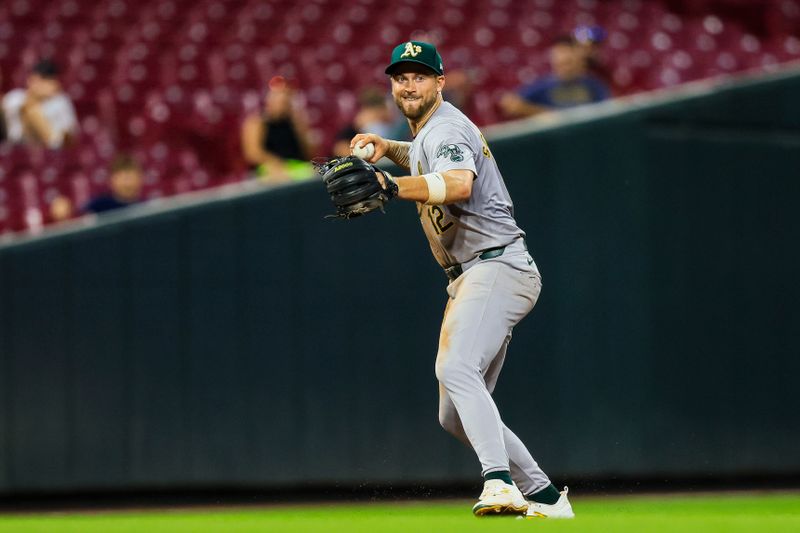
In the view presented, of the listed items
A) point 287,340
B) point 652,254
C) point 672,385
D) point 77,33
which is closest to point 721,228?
point 652,254

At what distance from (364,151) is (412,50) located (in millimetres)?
438

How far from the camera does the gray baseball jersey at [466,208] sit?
4020 millimetres

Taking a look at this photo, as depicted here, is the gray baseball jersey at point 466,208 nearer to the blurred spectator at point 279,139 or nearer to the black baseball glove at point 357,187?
the black baseball glove at point 357,187

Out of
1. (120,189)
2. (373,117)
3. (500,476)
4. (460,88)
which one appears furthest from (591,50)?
(500,476)

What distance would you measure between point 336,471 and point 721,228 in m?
2.67

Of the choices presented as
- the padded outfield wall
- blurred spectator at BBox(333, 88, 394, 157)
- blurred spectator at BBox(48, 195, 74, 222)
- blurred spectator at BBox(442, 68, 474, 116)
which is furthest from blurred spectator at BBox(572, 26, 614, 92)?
blurred spectator at BBox(48, 195, 74, 222)

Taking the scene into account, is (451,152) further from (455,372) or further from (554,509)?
(554,509)

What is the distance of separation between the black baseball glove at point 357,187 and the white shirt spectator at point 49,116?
444 centimetres

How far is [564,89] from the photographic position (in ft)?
24.0

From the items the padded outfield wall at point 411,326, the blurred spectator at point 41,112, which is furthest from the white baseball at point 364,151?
the blurred spectator at point 41,112

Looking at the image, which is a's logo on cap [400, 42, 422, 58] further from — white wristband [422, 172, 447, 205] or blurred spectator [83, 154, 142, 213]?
blurred spectator [83, 154, 142, 213]

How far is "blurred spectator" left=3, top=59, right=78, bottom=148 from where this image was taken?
7664 mm

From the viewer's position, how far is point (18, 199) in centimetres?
743

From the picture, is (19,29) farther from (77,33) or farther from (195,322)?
(195,322)
